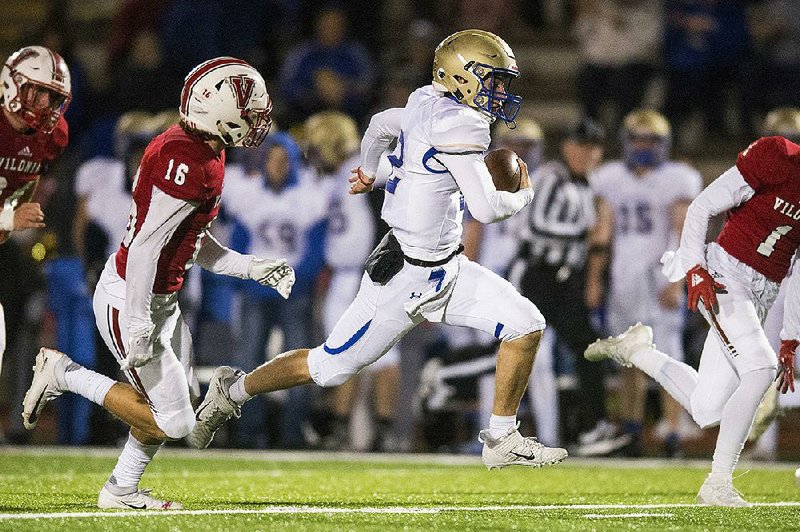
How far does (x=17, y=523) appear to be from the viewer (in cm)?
523

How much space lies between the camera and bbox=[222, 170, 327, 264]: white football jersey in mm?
9602

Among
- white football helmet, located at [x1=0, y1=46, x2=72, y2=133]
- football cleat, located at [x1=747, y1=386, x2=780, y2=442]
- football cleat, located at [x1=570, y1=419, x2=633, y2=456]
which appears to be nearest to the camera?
white football helmet, located at [x1=0, y1=46, x2=72, y2=133]

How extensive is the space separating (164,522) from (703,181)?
23.4ft

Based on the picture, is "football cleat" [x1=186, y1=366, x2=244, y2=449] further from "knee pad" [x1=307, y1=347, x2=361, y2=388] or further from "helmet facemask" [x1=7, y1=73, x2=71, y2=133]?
"helmet facemask" [x1=7, y1=73, x2=71, y2=133]

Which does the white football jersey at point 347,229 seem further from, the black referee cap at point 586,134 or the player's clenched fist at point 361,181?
the player's clenched fist at point 361,181

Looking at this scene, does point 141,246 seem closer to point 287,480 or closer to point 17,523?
point 17,523

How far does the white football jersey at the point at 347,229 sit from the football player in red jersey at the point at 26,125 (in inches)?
131

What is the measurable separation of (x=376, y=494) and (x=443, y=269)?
47.9 inches

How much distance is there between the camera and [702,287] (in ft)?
20.4

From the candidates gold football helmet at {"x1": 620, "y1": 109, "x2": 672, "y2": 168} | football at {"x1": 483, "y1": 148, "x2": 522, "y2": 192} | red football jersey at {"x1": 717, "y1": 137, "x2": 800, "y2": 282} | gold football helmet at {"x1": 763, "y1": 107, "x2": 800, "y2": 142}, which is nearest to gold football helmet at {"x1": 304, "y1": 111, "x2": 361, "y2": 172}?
gold football helmet at {"x1": 620, "y1": 109, "x2": 672, "y2": 168}

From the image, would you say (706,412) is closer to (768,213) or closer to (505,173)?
(768,213)

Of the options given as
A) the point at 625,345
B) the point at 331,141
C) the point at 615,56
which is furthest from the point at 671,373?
the point at 615,56

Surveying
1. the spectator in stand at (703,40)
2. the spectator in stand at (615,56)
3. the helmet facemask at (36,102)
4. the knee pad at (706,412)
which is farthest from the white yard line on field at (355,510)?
the spectator in stand at (703,40)

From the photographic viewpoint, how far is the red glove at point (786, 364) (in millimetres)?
6480
